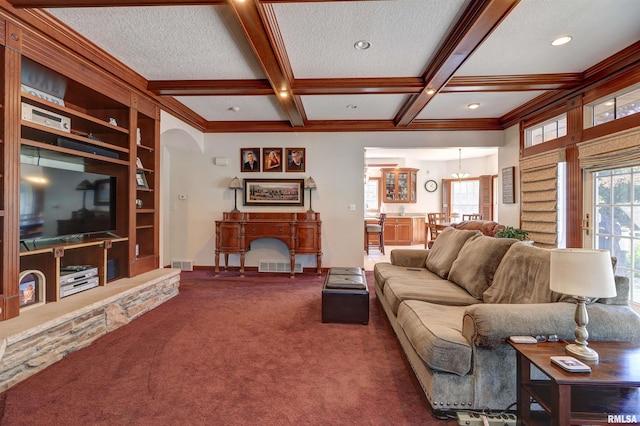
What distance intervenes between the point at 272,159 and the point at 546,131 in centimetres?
410

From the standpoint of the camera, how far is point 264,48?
2.54 m

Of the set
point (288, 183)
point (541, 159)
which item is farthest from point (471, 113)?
point (288, 183)

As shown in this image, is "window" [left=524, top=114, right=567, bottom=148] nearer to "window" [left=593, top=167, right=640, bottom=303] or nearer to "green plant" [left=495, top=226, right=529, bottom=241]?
"window" [left=593, top=167, right=640, bottom=303]

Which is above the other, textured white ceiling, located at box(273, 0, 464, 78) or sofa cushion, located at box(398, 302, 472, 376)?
textured white ceiling, located at box(273, 0, 464, 78)

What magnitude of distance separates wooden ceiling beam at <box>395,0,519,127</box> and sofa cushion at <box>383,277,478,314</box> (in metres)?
2.01

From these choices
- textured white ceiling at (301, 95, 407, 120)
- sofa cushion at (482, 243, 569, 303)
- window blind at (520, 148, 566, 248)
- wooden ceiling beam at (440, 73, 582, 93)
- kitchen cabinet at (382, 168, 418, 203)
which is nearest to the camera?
sofa cushion at (482, 243, 569, 303)

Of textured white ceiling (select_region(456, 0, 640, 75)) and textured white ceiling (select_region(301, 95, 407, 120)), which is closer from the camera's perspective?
textured white ceiling (select_region(456, 0, 640, 75))

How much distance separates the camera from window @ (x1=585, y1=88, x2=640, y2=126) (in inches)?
115

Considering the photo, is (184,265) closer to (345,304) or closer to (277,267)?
(277,267)

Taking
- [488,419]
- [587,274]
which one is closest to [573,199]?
[587,274]

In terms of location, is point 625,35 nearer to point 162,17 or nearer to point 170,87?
point 162,17

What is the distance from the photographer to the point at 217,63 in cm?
302

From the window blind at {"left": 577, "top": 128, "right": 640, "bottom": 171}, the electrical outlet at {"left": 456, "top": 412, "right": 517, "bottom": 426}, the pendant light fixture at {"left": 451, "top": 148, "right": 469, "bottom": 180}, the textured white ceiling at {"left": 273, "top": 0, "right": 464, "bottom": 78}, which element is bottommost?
the electrical outlet at {"left": 456, "top": 412, "right": 517, "bottom": 426}

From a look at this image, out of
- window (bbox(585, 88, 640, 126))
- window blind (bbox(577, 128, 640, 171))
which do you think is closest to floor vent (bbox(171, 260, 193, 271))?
window blind (bbox(577, 128, 640, 171))
